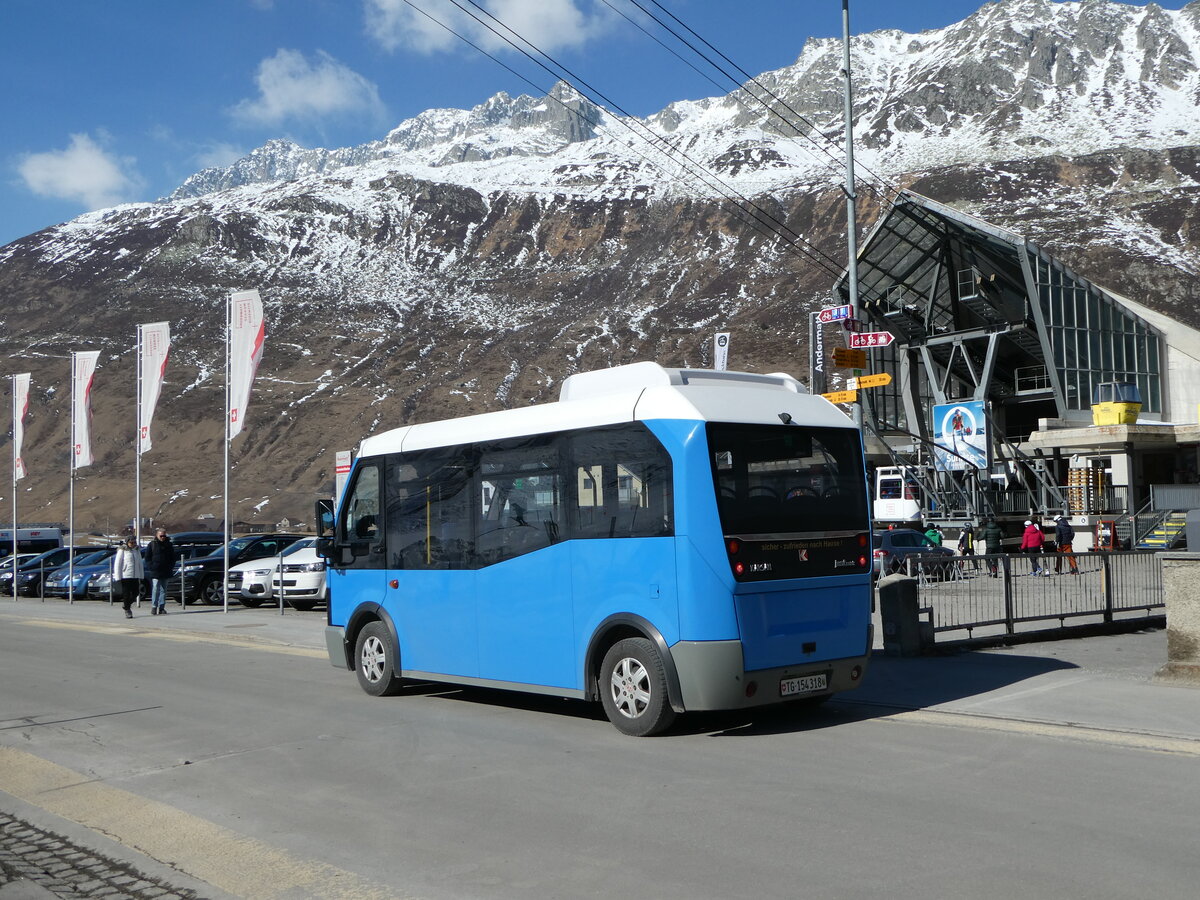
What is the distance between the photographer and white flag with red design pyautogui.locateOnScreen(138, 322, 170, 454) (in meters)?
29.4

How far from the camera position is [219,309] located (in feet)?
429

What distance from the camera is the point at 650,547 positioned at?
8828 millimetres

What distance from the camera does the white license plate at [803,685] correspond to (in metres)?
8.93

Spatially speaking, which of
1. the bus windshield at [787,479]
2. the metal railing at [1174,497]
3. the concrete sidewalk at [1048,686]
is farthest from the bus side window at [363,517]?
the metal railing at [1174,497]

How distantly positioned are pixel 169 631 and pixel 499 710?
505 inches

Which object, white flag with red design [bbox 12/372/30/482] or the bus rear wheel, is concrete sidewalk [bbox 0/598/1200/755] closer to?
the bus rear wheel

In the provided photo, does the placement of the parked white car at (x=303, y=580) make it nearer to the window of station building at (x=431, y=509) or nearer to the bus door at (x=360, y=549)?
the bus door at (x=360, y=549)

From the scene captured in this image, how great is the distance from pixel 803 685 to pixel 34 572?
1334 inches

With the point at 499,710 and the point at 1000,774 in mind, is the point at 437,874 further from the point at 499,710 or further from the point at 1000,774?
the point at 499,710

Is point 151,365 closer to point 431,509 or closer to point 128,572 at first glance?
point 128,572

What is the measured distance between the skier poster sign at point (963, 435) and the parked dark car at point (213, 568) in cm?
2591

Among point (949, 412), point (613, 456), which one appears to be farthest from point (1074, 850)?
point (949, 412)

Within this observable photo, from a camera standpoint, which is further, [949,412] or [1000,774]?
[949,412]

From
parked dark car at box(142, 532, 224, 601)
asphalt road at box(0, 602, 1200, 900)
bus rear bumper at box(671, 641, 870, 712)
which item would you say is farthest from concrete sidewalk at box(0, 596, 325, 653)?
A: bus rear bumper at box(671, 641, 870, 712)
